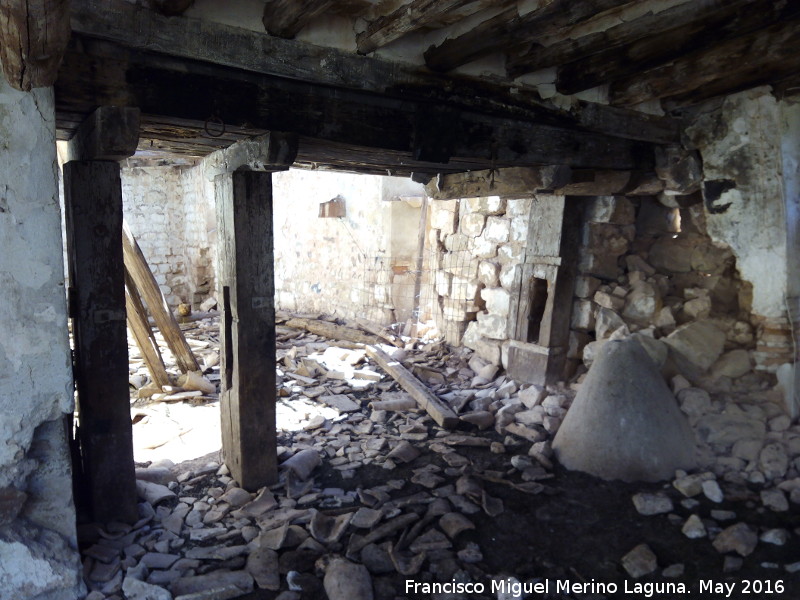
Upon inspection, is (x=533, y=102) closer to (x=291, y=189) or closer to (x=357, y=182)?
(x=357, y=182)

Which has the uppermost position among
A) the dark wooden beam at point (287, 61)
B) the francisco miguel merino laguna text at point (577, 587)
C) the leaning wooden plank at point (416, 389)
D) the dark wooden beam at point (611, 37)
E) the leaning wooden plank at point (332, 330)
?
the dark wooden beam at point (611, 37)

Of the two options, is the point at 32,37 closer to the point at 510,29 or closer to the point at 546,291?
the point at 510,29

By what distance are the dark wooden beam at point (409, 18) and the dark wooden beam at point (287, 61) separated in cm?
17

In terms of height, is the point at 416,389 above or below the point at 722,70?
below

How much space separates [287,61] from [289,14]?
279 millimetres

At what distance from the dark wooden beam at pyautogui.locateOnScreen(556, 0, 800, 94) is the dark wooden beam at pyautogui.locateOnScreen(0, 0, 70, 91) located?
8.43 feet

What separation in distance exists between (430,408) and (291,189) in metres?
6.20

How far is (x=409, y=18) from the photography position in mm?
2516

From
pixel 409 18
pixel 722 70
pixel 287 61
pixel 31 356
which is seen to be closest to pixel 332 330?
pixel 287 61

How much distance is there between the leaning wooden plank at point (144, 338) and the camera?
609 cm

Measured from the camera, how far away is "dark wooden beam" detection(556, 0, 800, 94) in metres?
2.70

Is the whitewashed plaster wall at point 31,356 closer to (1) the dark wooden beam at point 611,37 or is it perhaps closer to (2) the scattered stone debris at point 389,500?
(2) the scattered stone debris at point 389,500

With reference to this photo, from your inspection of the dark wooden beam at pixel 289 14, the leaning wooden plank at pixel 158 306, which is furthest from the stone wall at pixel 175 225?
the dark wooden beam at pixel 289 14

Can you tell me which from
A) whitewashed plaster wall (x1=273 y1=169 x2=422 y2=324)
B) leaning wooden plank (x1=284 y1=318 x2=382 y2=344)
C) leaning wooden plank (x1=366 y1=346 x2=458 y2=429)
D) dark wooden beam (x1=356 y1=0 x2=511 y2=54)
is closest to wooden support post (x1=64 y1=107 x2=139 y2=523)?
dark wooden beam (x1=356 y1=0 x2=511 y2=54)
